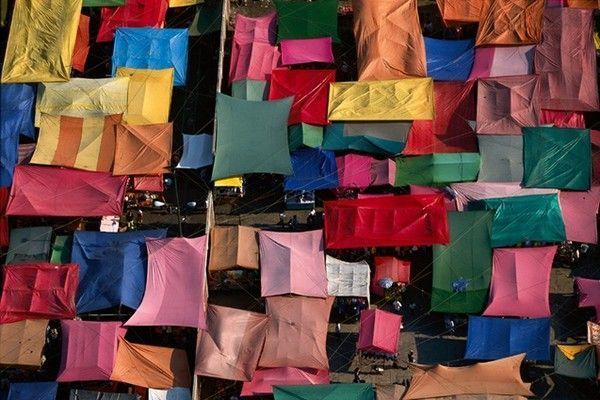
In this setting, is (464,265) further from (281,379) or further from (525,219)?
(281,379)

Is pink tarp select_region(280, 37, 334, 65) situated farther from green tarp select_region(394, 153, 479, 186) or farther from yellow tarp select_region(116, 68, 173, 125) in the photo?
green tarp select_region(394, 153, 479, 186)

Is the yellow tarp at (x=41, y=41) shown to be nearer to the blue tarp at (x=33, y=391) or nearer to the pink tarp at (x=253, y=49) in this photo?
the pink tarp at (x=253, y=49)

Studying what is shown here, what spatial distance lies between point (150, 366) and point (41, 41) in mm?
18415

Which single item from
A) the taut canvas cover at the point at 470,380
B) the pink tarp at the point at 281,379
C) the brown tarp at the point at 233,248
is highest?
the brown tarp at the point at 233,248

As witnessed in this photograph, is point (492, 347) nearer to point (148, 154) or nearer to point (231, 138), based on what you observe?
point (231, 138)

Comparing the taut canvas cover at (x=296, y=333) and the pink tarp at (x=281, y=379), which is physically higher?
the taut canvas cover at (x=296, y=333)

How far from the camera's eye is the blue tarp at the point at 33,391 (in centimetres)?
3428

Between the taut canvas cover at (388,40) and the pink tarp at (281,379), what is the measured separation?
48.6 feet

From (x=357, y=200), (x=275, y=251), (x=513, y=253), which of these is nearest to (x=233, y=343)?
(x=275, y=251)

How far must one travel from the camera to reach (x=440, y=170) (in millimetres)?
38500

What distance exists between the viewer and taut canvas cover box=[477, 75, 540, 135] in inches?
1549

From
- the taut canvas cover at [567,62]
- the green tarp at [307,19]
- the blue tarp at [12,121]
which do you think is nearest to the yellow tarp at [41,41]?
the blue tarp at [12,121]

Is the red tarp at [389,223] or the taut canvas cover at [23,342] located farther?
the red tarp at [389,223]

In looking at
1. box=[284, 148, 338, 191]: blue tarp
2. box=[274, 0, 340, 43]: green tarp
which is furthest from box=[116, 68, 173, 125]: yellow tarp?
box=[284, 148, 338, 191]: blue tarp
